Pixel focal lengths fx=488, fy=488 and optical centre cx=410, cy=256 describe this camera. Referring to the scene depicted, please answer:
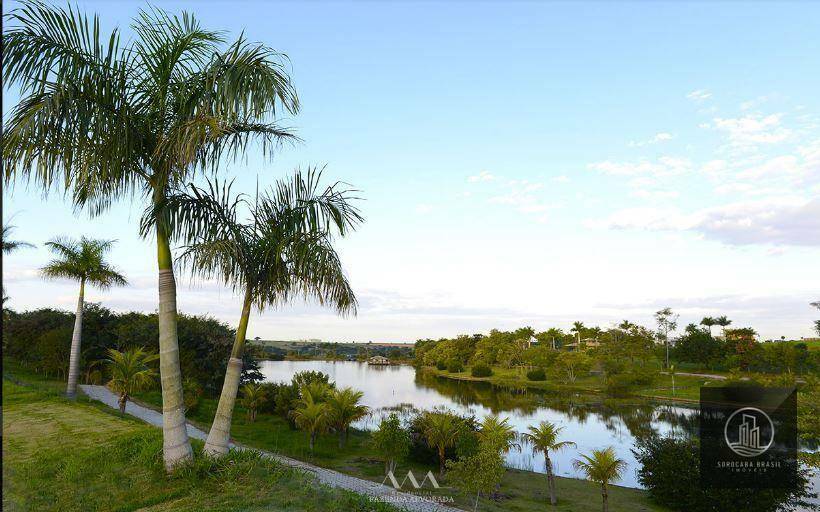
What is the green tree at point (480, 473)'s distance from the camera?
12422mm

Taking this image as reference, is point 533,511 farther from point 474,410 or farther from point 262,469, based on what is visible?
point 474,410

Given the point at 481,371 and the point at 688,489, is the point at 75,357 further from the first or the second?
the point at 481,371

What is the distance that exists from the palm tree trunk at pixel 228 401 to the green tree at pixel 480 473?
6.61 m

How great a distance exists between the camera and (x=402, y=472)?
59.4ft

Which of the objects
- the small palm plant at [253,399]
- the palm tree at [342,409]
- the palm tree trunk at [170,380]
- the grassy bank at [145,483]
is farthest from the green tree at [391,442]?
the small palm plant at [253,399]

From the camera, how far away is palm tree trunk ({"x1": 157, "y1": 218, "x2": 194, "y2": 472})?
309 inches

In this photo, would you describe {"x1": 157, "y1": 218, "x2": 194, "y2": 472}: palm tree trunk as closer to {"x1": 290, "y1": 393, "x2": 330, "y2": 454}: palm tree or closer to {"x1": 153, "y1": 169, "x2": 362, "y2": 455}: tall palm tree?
{"x1": 153, "y1": 169, "x2": 362, "y2": 455}: tall palm tree

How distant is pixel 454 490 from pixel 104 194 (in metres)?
13.1

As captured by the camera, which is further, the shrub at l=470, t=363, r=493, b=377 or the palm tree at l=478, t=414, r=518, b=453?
the shrub at l=470, t=363, r=493, b=377

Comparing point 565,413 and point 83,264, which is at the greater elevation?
point 83,264

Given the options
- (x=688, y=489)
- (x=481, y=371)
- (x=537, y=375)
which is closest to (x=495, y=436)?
(x=688, y=489)

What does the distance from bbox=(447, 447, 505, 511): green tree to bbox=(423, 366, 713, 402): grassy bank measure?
39671 mm

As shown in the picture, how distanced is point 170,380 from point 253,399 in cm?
1789

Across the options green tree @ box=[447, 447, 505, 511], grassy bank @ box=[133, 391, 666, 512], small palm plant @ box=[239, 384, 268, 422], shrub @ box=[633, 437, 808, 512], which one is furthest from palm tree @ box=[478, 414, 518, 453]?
small palm plant @ box=[239, 384, 268, 422]
